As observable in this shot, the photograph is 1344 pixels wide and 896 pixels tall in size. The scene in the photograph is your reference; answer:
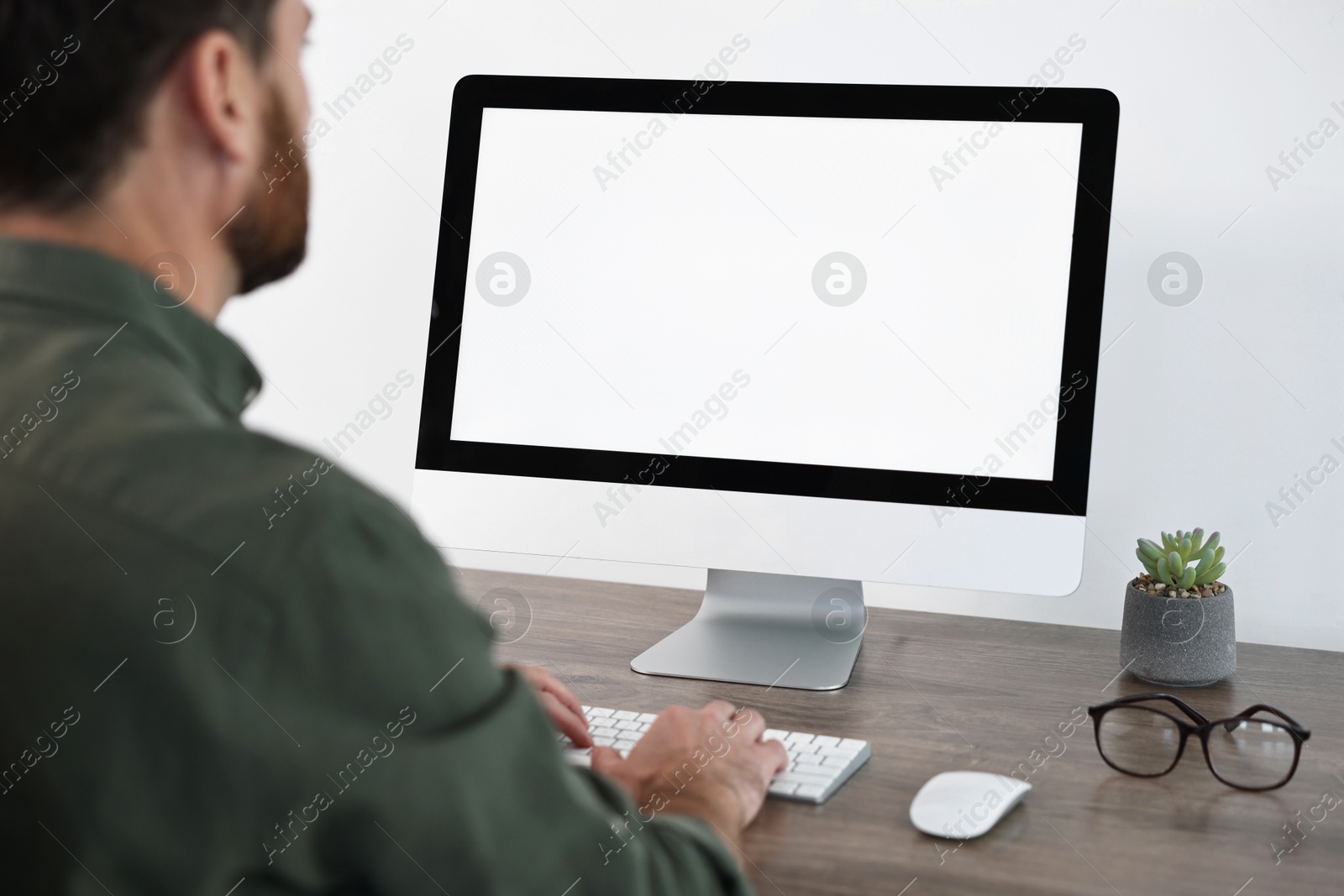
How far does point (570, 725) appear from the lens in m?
0.91

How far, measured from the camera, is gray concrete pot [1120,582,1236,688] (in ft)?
3.80

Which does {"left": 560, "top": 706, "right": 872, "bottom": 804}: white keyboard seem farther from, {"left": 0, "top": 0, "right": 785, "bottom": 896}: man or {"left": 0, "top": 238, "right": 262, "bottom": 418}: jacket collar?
{"left": 0, "top": 238, "right": 262, "bottom": 418}: jacket collar

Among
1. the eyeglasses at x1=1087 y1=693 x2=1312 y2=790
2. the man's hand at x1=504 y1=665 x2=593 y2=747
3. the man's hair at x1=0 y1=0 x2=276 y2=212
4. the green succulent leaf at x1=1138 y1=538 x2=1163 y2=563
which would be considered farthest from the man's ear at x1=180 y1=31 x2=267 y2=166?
→ the green succulent leaf at x1=1138 y1=538 x2=1163 y2=563

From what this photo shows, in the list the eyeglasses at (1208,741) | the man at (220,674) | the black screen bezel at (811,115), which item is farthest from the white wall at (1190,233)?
the man at (220,674)

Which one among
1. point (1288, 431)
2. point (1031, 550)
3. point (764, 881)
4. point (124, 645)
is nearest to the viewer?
point (124, 645)

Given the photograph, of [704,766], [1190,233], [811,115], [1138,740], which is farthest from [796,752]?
[1190,233]

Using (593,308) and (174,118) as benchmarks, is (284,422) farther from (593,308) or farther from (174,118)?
(174,118)

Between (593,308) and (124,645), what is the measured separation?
2.67 ft

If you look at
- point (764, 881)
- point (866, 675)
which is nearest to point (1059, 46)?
point (866, 675)

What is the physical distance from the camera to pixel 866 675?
117cm

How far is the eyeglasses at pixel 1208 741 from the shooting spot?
915mm

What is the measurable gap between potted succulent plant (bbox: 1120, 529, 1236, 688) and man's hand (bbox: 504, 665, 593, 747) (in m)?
0.63

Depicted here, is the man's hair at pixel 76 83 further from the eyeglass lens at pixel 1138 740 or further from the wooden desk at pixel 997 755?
the eyeglass lens at pixel 1138 740

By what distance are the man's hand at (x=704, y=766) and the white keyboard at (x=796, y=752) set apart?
0.02 metres
